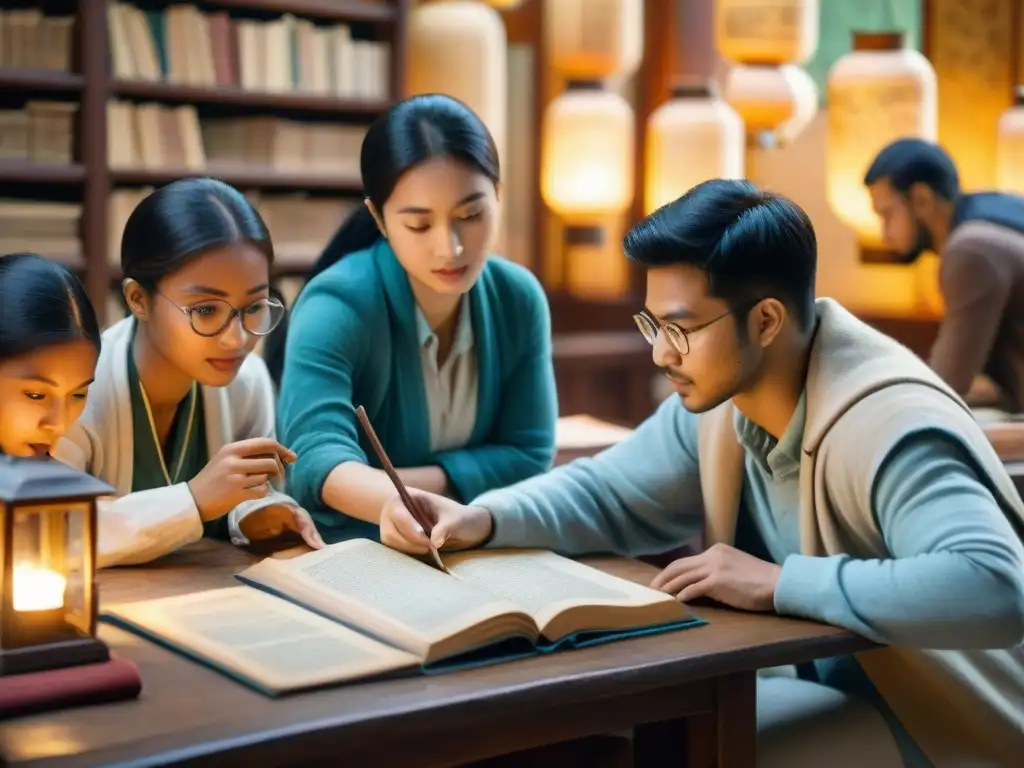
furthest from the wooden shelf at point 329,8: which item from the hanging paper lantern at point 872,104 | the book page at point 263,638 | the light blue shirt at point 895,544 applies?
the book page at point 263,638

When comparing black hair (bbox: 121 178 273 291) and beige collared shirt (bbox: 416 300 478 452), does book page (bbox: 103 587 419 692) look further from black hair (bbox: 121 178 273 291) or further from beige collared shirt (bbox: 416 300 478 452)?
beige collared shirt (bbox: 416 300 478 452)

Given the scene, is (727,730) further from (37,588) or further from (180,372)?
(180,372)

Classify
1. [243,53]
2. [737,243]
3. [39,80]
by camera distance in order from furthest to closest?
[243,53] → [39,80] → [737,243]

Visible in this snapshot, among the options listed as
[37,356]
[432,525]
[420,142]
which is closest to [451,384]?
[420,142]

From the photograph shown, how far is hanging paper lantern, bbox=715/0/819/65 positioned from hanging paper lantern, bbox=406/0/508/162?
834mm

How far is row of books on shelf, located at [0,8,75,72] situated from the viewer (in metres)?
4.50

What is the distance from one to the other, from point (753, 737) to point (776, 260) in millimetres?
598

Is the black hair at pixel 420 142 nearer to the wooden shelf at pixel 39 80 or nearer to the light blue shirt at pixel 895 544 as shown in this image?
the light blue shirt at pixel 895 544

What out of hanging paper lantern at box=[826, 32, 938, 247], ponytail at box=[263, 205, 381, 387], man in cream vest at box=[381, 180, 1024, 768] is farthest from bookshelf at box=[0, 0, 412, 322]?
man in cream vest at box=[381, 180, 1024, 768]

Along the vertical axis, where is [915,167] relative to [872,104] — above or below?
below

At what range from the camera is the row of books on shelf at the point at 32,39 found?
14.8 feet

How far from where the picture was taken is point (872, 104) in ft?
14.0

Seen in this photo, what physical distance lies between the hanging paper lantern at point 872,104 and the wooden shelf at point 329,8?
1621 mm

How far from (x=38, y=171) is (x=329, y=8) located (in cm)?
113
